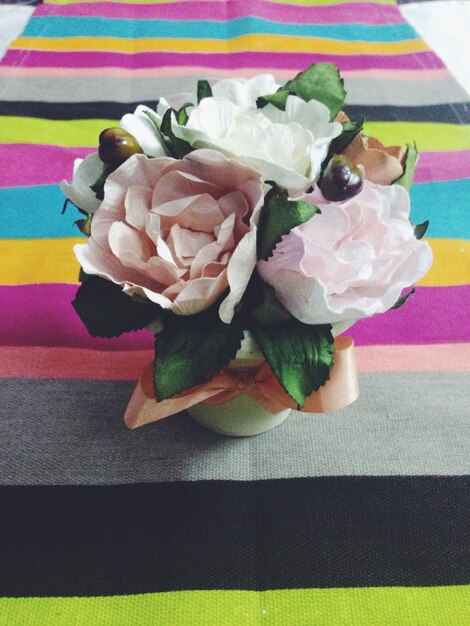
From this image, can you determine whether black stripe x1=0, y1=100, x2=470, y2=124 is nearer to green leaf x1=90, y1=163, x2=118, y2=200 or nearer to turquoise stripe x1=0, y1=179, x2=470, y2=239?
turquoise stripe x1=0, y1=179, x2=470, y2=239

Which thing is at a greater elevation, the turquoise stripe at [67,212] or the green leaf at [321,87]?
the green leaf at [321,87]

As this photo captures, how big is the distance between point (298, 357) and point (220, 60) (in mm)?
807

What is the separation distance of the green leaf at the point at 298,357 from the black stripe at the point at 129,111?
619 mm

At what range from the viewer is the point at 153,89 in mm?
943

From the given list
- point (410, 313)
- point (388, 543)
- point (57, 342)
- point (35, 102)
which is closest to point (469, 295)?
point (410, 313)

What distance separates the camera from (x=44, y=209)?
724 mm

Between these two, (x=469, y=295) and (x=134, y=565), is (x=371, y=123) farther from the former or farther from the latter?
(x=134, y=565)

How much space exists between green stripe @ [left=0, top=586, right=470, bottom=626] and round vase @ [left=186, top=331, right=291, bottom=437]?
12 centimetres

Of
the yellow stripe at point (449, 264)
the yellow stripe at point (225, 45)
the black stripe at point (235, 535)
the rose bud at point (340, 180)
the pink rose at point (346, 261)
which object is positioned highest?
the rose bud at point (340, 180)

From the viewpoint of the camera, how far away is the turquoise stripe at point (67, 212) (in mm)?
700

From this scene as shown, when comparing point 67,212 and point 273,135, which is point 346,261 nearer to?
point 273,135

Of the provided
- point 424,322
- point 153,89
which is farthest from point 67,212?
point 424,322

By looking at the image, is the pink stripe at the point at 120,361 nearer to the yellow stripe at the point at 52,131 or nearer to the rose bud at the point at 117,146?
the rose bud at the point at 117,146

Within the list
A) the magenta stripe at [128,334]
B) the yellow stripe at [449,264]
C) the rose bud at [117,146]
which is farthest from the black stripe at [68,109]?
the rose bud at [117,146]
